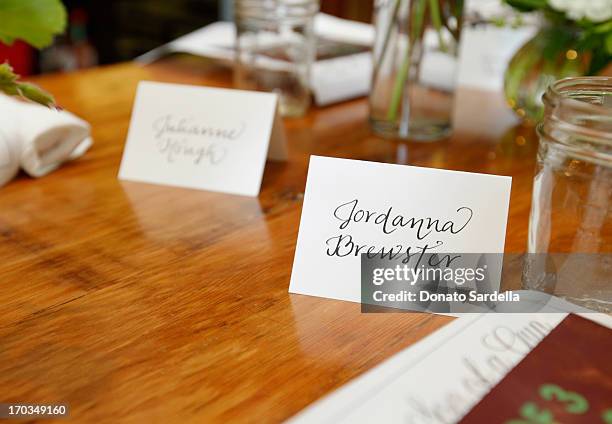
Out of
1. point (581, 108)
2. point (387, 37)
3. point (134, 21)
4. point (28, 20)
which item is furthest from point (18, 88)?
point (134, 21)

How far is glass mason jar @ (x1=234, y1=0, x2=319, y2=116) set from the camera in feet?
3.43

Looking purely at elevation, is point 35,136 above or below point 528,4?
below

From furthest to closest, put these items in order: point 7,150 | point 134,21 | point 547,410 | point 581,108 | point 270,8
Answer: point 134,21 → point 270,8 → point 7,150 → point 581,108 → point 547,410

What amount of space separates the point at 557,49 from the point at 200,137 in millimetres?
524

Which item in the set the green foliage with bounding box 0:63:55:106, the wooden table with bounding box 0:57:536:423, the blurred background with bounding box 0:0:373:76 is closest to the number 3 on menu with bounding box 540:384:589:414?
the wooden table with bounding box 0:57:536:423

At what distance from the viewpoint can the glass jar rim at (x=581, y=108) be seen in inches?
19.4

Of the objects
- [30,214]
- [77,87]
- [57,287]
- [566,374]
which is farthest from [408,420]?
[77,87]

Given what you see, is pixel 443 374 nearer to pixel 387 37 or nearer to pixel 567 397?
pixel 567 397

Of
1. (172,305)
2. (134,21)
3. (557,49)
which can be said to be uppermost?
(557,49)

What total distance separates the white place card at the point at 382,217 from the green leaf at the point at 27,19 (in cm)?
24

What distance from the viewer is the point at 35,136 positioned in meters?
0.80

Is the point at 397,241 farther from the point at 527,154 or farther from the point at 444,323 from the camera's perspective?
the point at 527,154

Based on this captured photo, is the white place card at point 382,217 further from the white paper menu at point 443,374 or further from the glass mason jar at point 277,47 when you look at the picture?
the glass mason jar at point 277,47

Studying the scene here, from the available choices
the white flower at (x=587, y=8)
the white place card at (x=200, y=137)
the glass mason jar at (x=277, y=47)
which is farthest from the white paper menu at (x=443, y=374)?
the glass mason jar at (x=277, y=47)
